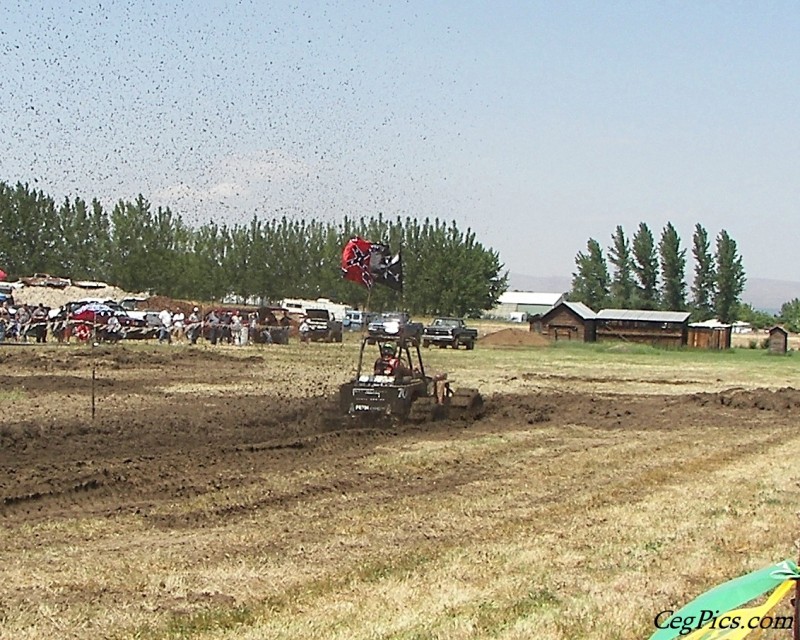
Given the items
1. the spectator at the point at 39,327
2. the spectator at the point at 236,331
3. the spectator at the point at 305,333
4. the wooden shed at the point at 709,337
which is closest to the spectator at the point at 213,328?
the spectator at the point at 236,331

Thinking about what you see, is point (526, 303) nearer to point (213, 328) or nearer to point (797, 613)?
point (213, 328)

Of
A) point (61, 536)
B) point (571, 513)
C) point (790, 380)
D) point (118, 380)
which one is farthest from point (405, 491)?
point (790, 380)

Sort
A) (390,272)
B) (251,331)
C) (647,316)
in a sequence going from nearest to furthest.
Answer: (390,272)
(251,331)
(647,316)

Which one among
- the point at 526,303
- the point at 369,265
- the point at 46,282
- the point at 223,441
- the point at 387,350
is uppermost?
the point at 526,303

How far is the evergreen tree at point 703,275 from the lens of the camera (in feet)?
403

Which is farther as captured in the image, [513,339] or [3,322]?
[513,339]

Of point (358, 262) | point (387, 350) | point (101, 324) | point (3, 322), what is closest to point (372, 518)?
point (387, 350)

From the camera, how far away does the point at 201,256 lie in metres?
90.5

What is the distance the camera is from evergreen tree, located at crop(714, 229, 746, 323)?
121688mm

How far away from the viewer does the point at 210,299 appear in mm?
89688

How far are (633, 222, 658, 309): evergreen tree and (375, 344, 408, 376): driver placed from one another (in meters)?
102

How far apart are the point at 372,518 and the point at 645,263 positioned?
113714mm

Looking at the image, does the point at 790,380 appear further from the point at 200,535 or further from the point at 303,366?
the point at 200,535

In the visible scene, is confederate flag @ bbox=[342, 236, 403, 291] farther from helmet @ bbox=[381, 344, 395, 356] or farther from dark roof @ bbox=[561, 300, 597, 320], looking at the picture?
dark roof @ bbox=[561, 300, 597, 320]
